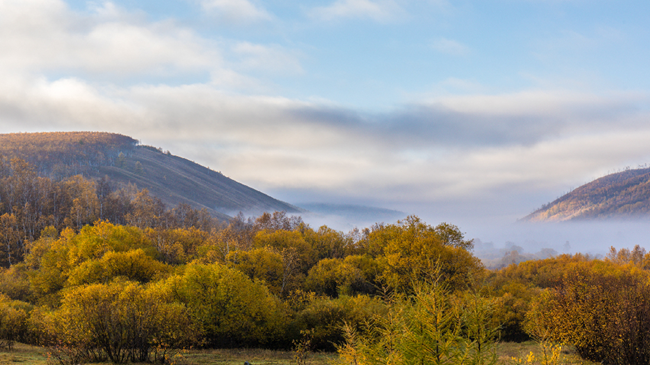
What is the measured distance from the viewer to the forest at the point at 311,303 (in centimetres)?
1155

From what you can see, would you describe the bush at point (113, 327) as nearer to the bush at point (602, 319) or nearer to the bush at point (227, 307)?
the bush at point (227, 307)

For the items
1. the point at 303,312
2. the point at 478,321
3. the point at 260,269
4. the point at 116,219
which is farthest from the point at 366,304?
the point at 116,219

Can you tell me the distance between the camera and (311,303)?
63594 millimetres

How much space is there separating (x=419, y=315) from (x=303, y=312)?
172ft

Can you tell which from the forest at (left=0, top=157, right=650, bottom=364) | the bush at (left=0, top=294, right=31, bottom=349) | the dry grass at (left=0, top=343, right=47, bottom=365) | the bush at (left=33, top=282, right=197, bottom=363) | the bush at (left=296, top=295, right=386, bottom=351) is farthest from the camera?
the bush at (left=296, top=295, right=386, bottom=351)

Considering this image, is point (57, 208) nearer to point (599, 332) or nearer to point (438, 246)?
point (438, 246)

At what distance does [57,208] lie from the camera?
17838 centimetres

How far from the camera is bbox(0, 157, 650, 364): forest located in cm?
1155

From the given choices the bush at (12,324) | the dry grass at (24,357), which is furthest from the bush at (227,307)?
the bush at (12,324)

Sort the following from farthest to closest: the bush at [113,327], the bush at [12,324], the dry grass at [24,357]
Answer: the bush at [12,324] < the bush at [113,327] < the dry grass at [24,357]


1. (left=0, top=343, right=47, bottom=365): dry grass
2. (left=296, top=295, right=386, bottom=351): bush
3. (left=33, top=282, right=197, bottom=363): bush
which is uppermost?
(left=33, top=282, right=197, bottom=363): bush

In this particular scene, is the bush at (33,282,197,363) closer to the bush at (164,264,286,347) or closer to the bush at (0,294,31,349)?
the bush at (164,264,286,347)

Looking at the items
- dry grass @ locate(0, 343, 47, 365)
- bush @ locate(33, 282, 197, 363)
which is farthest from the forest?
dry grass @ locate(0, 343, 47, 365)

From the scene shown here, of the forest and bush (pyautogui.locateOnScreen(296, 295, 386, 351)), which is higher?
the forest
